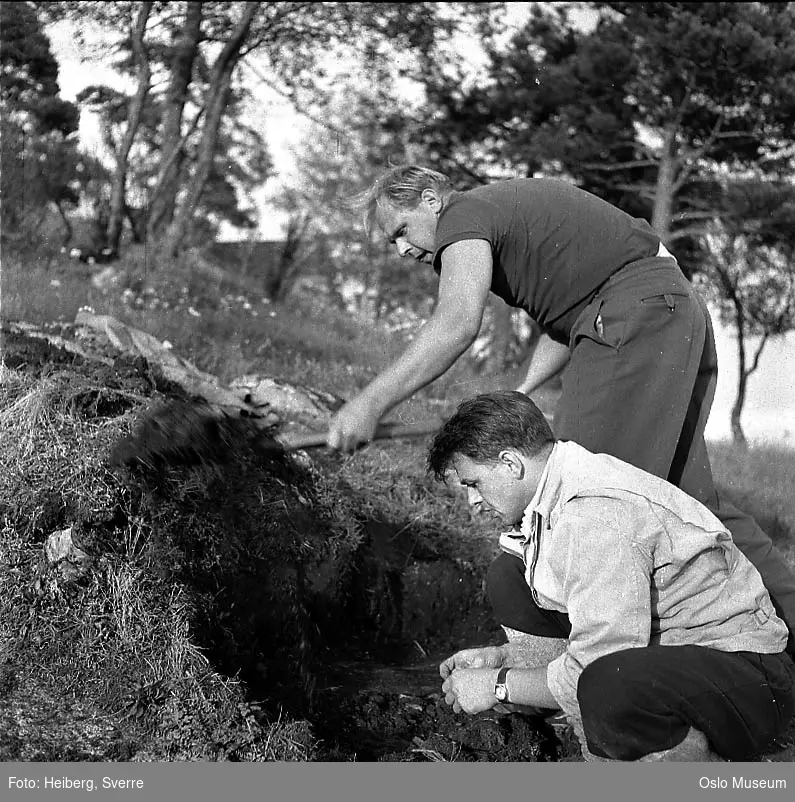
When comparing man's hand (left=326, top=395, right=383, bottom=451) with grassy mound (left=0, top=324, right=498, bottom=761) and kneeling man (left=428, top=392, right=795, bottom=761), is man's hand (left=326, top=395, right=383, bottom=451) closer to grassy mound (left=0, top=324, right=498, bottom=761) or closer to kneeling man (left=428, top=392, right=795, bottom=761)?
kneeling man (left=428, top=392, right=795, bottom=761)

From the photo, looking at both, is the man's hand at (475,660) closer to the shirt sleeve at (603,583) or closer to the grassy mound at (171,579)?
the grassy mound at (171,579)

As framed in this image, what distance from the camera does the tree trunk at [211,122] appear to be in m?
10.4

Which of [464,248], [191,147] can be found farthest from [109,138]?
[464,248]

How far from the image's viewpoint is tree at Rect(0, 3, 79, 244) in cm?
864

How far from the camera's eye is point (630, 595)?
2.04 metres

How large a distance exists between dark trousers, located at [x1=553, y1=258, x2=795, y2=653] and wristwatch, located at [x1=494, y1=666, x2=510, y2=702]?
767 millimetres

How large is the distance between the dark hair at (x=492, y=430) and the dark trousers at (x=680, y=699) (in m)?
0.53

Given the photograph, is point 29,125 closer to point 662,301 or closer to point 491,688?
point 662,301

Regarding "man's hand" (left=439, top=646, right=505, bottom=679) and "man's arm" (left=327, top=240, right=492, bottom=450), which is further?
"man's hand" (left=439, top=646, right=505, bottom=679)

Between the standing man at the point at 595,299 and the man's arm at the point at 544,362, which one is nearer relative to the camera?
the standing man at the point at 595,299

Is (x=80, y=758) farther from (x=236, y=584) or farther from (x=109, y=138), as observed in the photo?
(x=109, y=138)

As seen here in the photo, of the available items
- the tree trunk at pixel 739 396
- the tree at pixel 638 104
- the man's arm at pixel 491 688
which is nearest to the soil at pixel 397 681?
the man's arm at pixel 491 688

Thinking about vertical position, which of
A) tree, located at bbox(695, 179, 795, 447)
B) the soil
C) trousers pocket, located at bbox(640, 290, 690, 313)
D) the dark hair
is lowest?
tree, located at bbox(695, 179, 795, 447)

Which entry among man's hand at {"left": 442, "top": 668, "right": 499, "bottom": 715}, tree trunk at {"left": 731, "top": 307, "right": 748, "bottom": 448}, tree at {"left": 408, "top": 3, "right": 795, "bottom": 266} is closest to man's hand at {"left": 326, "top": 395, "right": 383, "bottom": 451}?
man's hand at {"left": 442, "top": 668, "right": 499, "bottom": 715}
